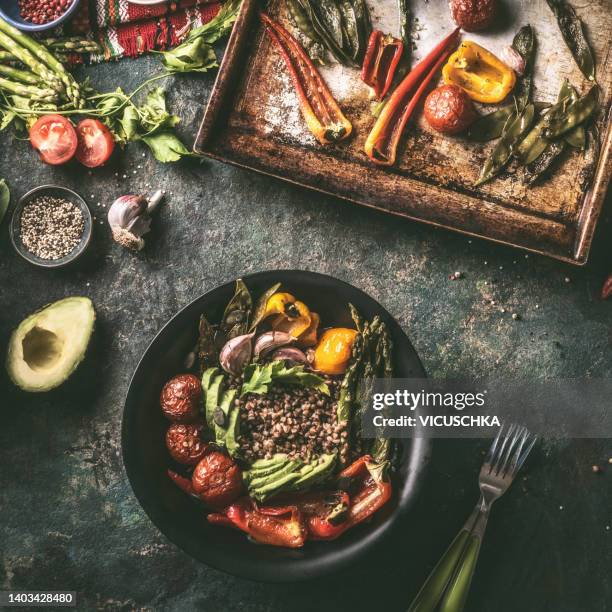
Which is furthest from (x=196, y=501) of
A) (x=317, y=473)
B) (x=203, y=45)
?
(x=203, y=45)

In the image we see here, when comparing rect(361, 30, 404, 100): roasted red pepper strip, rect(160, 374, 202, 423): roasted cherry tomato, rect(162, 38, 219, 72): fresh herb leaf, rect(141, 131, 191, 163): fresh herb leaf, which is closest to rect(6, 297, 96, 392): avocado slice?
rect(160, 374, 202, 423): roasted cherry tomato

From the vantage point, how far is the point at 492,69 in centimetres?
244

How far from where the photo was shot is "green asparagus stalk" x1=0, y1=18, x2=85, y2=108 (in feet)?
8.64

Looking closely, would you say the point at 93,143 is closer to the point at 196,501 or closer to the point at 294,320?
the point at 294,320

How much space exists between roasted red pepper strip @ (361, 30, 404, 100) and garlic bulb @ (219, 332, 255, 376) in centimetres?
104

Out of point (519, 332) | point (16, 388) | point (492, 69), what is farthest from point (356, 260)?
point (16, 388)

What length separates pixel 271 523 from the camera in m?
2.23

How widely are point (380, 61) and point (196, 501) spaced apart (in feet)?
5.72

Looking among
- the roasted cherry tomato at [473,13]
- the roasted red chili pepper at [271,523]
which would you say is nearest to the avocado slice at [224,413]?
the roasted red chili pepper at [271,523]

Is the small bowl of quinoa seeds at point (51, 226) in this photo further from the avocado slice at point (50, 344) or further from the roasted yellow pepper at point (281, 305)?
the roasted yellow pepper at point (281, 305)

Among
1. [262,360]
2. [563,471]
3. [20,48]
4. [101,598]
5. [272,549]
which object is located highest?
[20,48]

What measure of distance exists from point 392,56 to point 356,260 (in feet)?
2.56

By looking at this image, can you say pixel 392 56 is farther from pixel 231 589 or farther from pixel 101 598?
pixel 101 598

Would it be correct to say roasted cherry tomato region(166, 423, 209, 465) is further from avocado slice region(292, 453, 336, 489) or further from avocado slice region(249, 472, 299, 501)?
avocado slice region(292, 453, 336, 489)
